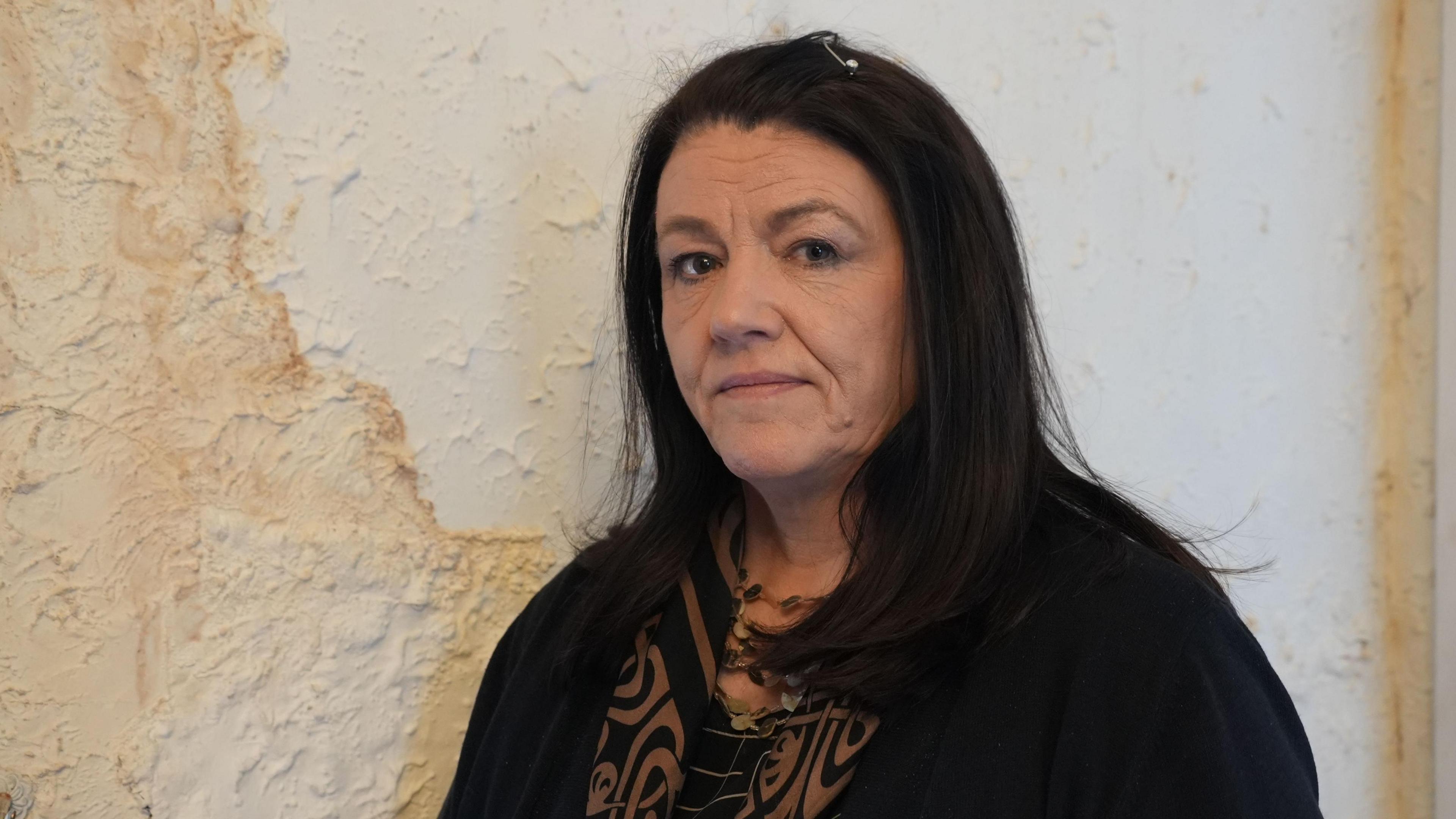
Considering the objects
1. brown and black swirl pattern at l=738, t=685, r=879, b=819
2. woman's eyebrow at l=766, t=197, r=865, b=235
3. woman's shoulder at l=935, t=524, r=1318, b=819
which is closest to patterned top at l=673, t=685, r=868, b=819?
brown and black swirl pattern at l=738, t=685, r=879, b=819

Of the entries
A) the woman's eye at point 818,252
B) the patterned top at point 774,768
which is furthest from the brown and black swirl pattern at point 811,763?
the woman's eye at point 818,252

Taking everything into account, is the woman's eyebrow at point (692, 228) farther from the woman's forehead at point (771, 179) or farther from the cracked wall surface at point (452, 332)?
the cracked wall surface at point (452, 332)

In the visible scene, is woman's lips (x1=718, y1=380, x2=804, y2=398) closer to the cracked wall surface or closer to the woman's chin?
the woman's chin

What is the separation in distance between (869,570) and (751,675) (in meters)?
0.16

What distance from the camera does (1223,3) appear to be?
1.67 meters

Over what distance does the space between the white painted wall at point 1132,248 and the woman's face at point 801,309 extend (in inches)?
13.5

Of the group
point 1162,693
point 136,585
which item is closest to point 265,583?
point 136,585

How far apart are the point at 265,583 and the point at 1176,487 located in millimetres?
1242

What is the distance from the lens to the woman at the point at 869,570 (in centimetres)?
101

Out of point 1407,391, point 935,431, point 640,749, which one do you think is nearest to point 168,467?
point 640,749

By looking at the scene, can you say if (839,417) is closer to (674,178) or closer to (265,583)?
(674,178)

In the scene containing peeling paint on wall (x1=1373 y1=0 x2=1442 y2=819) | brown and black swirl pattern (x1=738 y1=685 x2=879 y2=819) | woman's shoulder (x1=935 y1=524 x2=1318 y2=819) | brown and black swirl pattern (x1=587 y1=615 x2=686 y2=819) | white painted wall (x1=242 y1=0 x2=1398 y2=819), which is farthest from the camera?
peeling paint on wall (x1=1373 y1=0 x2=1442 y2=819)

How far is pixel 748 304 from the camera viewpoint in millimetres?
1140

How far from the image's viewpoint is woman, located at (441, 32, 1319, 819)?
1.01 m
